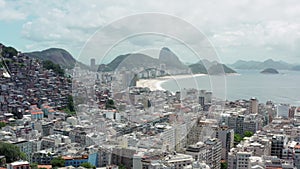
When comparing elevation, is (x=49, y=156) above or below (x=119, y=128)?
below

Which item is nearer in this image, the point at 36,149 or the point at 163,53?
the point at 163,53

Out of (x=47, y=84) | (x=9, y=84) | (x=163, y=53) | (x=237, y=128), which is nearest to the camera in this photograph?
(x=163, y=53)

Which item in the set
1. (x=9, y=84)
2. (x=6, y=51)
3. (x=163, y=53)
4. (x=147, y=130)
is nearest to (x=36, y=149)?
(x=147, y=130)

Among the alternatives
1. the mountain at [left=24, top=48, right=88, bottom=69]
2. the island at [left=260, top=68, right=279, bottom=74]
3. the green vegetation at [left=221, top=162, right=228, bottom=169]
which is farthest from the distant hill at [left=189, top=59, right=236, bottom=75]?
the island at [left=260, top=68, right=279, bottom=74]

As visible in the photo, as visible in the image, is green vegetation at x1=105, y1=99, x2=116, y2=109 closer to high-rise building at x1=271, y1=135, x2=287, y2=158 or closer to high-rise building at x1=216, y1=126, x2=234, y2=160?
high-rise building at x1=216, y1=126, x2=234, y2=160

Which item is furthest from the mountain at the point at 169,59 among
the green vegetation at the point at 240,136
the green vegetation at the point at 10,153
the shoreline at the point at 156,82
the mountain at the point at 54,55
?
the mountain at the point at 54,55

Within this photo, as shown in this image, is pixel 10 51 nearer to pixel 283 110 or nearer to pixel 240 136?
pixel 240 136

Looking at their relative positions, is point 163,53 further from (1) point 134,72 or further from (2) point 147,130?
(2) point 147,130

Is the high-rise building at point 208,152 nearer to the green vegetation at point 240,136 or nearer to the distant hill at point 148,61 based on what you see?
the distant hill at point 148,61
